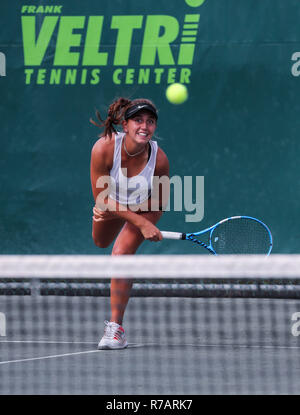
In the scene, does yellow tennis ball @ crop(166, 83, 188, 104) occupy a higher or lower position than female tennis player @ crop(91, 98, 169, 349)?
higher

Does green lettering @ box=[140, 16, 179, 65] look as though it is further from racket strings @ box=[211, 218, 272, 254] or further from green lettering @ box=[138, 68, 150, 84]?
racket strings @ box=[211, 218, 272, 254]

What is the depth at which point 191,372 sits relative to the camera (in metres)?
4.39

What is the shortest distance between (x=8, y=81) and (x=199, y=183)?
177 cm

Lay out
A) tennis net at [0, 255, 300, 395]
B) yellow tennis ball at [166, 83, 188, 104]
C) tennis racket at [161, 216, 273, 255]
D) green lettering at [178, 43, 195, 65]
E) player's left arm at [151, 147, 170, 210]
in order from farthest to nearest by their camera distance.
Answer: green lettering at [178, 43, 195, 65] < yellow tennis ball at [166, 83, 188, 104] < tennis racket at [161, 216, 273, 255] < player's left arm at [151, 147, 170, 210] < tennis net at [0, 255, 300, 395]

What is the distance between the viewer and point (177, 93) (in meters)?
8.16

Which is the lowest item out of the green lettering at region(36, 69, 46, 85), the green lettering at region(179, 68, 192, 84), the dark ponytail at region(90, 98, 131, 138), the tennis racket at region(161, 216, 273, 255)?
the dark ponytail at region(90, 98, 131, 138)

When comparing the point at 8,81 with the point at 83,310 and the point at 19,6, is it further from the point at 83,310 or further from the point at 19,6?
the point at 83,310

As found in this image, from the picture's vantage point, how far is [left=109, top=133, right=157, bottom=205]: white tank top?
16.7 ft

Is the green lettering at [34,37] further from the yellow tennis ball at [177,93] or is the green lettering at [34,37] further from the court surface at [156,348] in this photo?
the court surface at [156,348]

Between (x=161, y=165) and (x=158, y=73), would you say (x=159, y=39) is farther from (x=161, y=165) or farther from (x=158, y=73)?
(x=161, y=165)

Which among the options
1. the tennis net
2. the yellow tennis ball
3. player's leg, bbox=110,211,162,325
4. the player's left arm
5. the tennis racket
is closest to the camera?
the tennis net

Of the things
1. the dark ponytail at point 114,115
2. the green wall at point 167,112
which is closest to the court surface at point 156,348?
the green wall at point 167,112

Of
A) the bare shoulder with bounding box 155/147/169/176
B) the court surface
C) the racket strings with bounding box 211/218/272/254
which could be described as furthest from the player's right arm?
the racket strings with bounding box 211/218/272/254

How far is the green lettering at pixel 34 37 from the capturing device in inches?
331
